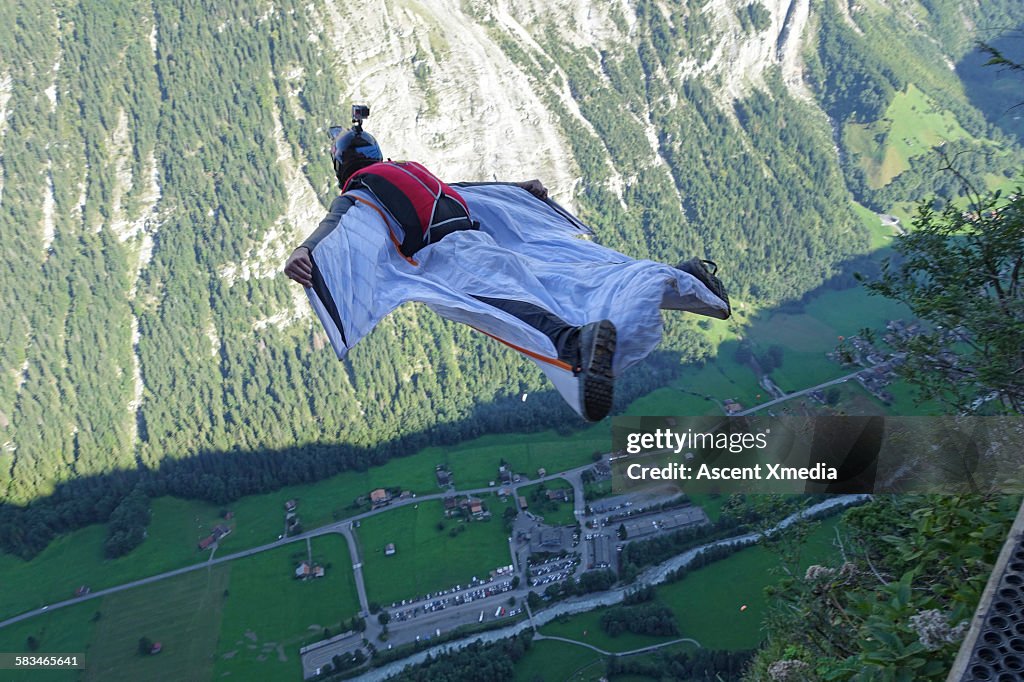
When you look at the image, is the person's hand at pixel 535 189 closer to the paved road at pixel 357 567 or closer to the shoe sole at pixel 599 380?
the shoe sole at pixel 599 380

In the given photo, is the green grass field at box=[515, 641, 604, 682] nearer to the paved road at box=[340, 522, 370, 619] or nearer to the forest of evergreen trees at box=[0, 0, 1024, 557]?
the paved road at box=[340, 522, 370, 619]

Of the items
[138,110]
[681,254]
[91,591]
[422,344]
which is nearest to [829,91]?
[681,254]

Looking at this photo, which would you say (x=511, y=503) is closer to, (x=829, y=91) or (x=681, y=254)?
(x=681, y=254)

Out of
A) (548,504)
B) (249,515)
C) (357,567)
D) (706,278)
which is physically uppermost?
(706,278)

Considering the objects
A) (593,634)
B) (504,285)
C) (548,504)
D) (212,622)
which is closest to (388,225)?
(504,285)

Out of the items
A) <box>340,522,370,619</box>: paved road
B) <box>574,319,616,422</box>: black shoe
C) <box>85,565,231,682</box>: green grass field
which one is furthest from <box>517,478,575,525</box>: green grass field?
<box>574,319,616,422</box>: black shoe

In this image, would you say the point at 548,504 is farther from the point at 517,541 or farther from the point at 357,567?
the point at 357,567

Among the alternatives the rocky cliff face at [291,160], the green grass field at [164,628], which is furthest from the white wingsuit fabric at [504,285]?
the rocky cliff face at [291,160]

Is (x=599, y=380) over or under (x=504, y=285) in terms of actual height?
under
